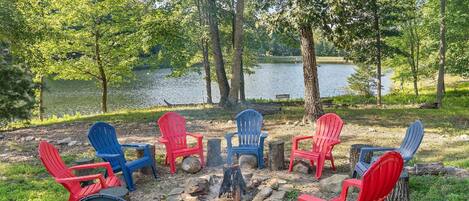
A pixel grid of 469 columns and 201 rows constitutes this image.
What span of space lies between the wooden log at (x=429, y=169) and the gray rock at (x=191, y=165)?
2.80 meters

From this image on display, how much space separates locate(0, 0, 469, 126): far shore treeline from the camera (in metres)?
8.63

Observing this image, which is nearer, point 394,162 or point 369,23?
point 394,162

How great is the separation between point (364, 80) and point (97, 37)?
580 inches

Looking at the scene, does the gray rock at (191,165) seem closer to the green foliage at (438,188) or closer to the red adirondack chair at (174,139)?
the red adirondack chair at (174,139)

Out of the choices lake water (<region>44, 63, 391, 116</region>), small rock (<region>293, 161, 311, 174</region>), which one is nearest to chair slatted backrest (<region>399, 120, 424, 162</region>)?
small rock (<region>293, 161, 311, 174</region>)

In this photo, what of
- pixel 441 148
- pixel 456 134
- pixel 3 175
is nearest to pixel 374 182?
pixel 441 148

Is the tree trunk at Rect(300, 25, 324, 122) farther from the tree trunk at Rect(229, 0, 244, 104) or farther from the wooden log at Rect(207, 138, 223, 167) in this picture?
the wooden log at Rect(207, 138, 223, 167)

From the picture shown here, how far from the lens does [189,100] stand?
74.1ft

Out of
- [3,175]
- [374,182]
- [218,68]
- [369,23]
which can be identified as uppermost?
[369,23]

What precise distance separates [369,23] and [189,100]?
1144cm

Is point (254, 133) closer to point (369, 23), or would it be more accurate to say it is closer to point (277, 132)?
point (277, 132)

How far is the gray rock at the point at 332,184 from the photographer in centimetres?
462

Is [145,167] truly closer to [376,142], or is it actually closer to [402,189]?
[402,189]

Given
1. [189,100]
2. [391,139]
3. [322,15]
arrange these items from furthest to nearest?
[189,100]
[322,15]
[391,139]
